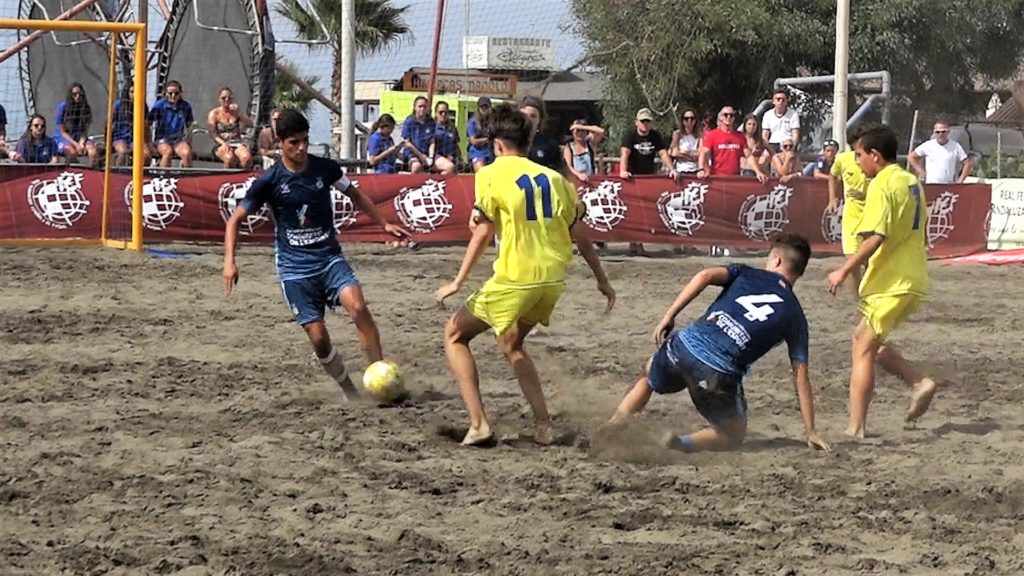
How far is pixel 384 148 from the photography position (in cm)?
1839

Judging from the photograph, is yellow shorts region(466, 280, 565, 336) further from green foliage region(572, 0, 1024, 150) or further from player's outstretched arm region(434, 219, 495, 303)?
green foliage region(572, 0, 1024, 150)

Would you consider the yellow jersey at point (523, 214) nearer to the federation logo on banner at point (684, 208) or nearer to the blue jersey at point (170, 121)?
the federation logo on banner at point (684, 208)

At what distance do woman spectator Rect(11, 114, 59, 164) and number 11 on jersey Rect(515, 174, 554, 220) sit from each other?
35.4 feet

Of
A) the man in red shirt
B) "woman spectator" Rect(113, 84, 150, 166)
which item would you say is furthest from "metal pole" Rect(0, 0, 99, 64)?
the man in red shirt

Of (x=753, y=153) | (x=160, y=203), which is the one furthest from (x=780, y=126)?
(x=160, y=203)

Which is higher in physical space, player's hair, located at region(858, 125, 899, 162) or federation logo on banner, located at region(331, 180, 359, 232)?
player's hair, located at region(858, 125, 899, 162)

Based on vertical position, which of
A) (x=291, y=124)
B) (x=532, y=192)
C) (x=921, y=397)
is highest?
(x=291, y=124)

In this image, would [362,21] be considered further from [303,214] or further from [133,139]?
[303,214]

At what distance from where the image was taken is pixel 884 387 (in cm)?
939

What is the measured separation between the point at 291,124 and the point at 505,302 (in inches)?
74.5

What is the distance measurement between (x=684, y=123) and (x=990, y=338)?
7.69 metres

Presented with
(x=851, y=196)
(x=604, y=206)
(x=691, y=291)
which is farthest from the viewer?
(x=604, y=206)

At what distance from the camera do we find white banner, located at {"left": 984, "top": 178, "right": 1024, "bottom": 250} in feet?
60.3

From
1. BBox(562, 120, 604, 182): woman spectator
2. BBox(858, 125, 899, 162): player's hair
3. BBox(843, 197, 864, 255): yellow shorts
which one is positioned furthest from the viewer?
BBox(562, 120, 604, 182): woman spectator
